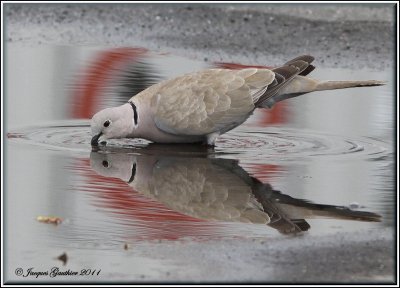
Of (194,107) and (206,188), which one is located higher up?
(194,107)

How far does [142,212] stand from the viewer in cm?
766

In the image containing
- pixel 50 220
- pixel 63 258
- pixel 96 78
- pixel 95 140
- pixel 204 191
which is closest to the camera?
pixel 63 258

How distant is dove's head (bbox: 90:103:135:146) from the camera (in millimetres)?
9648

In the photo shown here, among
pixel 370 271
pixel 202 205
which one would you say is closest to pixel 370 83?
pixel 202 205

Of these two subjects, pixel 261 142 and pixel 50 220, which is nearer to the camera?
pixel 50 220

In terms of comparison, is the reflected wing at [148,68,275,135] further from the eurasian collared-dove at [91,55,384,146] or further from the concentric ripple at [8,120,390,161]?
the concentric ripple at [8,120,390,161]

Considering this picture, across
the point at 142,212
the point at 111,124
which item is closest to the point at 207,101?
the point at 111,124

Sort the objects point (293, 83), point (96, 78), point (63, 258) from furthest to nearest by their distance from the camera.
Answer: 1. point (96, 78)
2. point (293, 83)
3. point (63, 258)

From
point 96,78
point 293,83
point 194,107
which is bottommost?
point 96,78

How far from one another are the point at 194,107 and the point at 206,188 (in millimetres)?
1557

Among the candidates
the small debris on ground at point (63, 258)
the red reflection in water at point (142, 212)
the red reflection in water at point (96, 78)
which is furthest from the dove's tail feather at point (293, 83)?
the small debris on ground at point (63, 258)

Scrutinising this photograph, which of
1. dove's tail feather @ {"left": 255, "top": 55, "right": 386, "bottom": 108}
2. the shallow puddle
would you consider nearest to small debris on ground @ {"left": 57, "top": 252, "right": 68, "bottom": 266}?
the shallow puddle

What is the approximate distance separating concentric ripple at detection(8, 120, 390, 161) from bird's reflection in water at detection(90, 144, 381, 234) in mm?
300

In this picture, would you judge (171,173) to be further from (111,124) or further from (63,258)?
(63,258)
